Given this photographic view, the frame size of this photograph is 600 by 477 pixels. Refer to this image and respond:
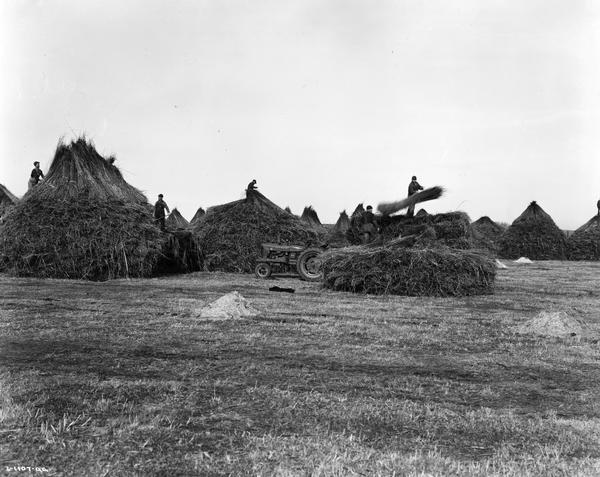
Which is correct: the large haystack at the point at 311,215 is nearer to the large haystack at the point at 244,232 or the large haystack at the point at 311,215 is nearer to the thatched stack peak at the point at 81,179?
the large haystack at the point at 244,232

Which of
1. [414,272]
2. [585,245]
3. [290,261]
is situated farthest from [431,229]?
[585,245]

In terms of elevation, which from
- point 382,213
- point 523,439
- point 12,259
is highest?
point 382,213

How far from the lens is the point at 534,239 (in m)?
33.0

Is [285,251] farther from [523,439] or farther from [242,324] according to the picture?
[523,439]

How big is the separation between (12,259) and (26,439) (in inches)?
589

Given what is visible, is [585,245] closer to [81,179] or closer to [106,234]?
[106,234]

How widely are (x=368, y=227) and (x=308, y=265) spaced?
2678 millimetres

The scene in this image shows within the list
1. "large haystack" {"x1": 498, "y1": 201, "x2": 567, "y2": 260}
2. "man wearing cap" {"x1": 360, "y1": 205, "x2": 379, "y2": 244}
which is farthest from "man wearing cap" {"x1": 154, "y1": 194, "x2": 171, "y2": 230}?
"large haystack" {"x1": 498, "y1": 201, "x2": 567, "y2": 260}

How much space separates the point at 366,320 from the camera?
8.70 meters

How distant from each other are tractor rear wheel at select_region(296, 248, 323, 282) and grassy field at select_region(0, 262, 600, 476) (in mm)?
A: 7698

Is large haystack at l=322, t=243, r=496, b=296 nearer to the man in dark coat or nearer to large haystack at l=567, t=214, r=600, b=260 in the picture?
the man in dark coat

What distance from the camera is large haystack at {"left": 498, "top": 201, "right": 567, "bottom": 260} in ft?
107

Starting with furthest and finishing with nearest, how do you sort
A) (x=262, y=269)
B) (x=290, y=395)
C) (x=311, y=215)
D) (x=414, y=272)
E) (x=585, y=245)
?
(x=311, y=215), (x=585, y=245), (x=262, y=269), (x=414, y=272), (x=290, y=395)

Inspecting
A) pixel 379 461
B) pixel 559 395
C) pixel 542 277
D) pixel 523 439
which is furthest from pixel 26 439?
pixel 542 277
